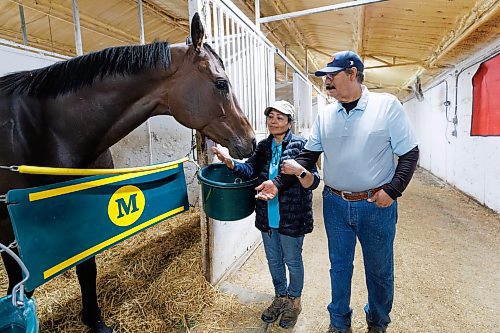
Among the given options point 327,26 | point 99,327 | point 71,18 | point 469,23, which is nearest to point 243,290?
point 99,327

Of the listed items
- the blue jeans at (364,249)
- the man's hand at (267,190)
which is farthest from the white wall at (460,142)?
the man's hand at (267,190)

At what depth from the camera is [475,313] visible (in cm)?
184

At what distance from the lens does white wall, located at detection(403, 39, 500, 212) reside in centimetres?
394

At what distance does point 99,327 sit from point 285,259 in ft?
3.41

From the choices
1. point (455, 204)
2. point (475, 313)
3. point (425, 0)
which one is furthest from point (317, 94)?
point (475, 313)

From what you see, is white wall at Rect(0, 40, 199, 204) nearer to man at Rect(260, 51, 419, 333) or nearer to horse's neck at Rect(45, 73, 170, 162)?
horse's neck at Rect(45, 73, 170, 162)

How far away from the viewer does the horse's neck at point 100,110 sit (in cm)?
126

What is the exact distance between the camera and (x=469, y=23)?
3.09 m

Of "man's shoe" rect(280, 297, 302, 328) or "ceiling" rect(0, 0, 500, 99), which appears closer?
"man's shoe" rect(280, 297, 302, 328)

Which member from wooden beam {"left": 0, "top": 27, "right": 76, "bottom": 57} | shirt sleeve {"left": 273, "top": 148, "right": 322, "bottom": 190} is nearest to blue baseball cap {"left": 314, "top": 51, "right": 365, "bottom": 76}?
shirt sleeve {"left": 273, "top": 148, "right": 322, "bottom": 190}

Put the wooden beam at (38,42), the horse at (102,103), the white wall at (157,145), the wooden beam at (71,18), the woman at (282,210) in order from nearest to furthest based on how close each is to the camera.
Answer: the horse at (102,103), the woman at (282,210), the white wall at (157,145), the wooden beam at (71,18), the wooden beam at (38,42)

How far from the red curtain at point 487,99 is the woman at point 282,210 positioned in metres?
3.48

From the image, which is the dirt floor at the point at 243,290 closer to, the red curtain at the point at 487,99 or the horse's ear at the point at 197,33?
the horse's ear at the point at 197,33

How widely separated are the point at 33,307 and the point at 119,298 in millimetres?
1311
